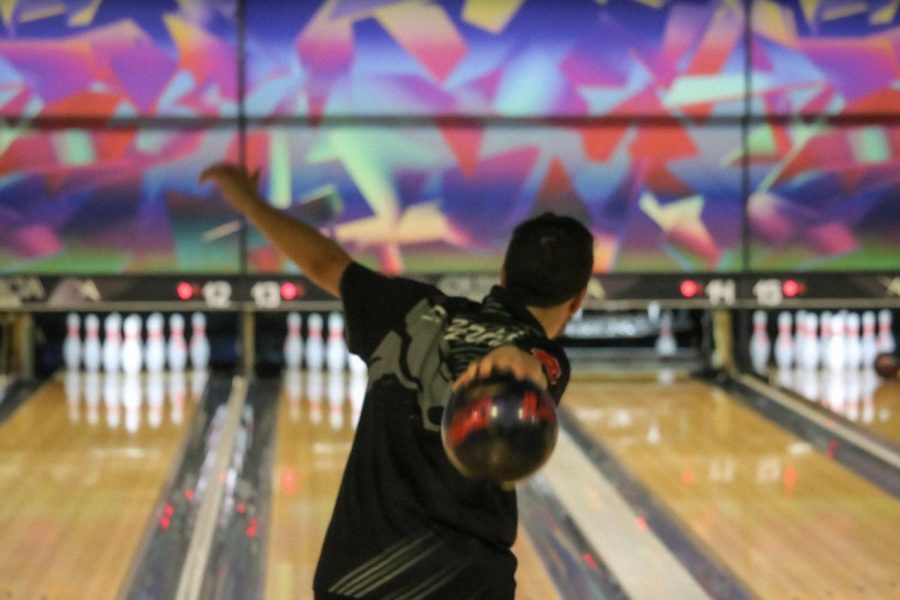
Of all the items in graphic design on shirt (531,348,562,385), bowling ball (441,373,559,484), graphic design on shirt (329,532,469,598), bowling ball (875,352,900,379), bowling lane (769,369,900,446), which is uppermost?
graphic design on shirt (531,348,562,385)

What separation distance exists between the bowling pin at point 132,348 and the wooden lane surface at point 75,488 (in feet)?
1.09

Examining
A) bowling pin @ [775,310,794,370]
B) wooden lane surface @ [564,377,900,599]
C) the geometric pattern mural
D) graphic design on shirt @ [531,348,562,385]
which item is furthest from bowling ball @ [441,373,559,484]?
bowling pin @ [775,310,794,370]

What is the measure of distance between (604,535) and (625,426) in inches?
60.4

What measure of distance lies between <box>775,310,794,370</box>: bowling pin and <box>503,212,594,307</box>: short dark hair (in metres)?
5.49

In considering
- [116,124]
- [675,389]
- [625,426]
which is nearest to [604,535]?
[625,426]

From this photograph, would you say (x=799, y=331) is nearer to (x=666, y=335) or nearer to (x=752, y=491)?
(x=666, y=335)

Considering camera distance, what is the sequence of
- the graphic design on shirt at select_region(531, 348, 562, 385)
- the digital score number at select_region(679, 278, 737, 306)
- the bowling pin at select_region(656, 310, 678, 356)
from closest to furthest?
the graphic design on shirt at select_region(531, 348, 562, 385)
the digital score number at select_region(679, 278, 737, 306)
the bowling pin at select_region(656, 310, 678, 356)

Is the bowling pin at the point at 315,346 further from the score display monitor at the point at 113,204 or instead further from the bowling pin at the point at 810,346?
the bowling pin at the point at 810,346

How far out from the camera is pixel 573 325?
725cm

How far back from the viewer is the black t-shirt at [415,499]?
6.15ft

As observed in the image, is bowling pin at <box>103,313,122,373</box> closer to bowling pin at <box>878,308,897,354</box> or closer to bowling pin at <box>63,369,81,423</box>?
bowling pin at <box>63,369,81,423</box>

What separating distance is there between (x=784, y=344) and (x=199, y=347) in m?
2.94

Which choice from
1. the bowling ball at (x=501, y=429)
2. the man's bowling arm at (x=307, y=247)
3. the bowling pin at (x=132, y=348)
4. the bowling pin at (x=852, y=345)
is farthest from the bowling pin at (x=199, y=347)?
the bowling ball at (x=501, y=429)

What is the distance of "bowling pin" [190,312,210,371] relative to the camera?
6.97 metres
